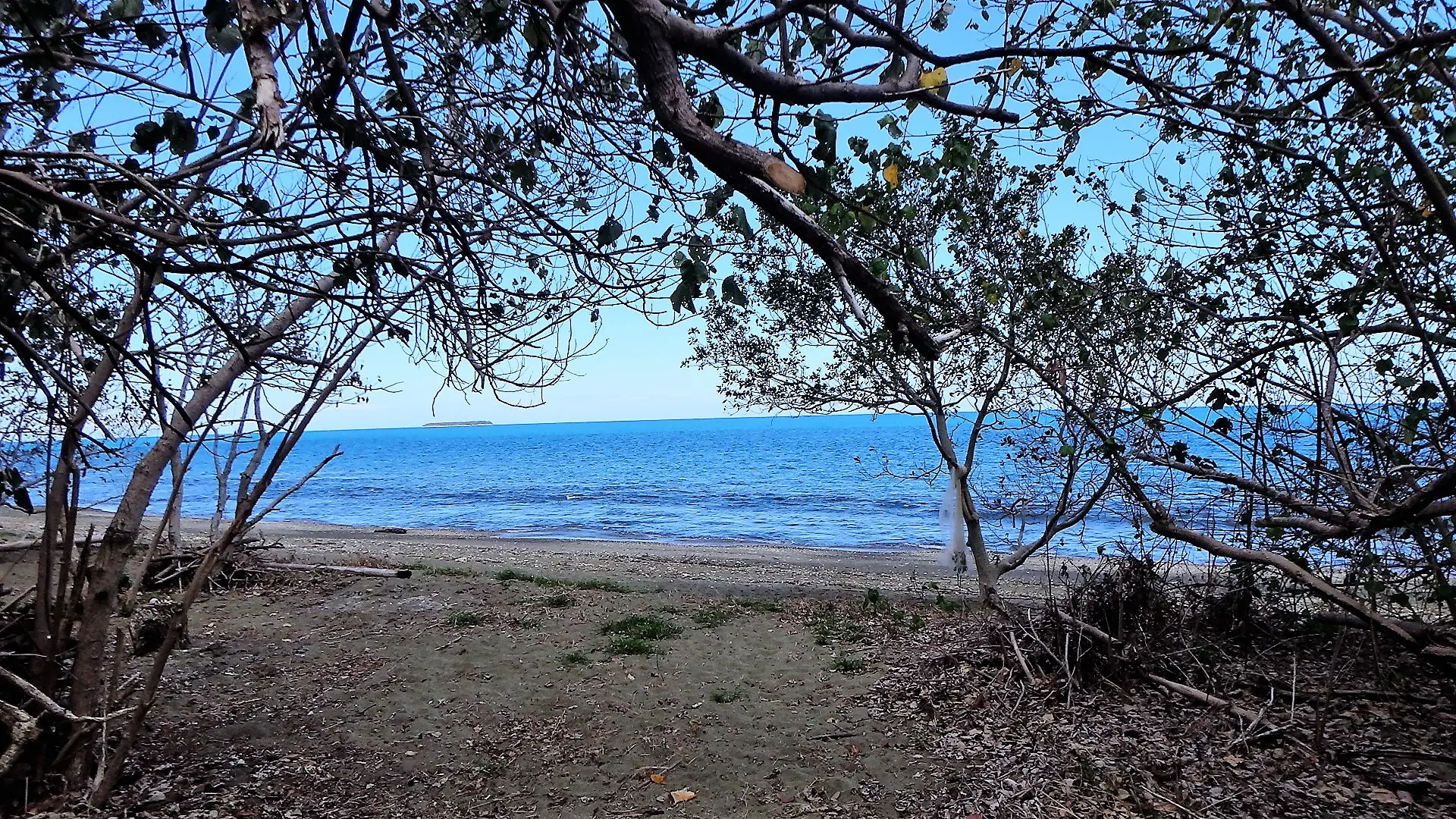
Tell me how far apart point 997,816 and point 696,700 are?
8.01 ft

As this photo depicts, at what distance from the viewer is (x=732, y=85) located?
11.5ft

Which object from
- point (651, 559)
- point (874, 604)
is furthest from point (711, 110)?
point (651, 559)

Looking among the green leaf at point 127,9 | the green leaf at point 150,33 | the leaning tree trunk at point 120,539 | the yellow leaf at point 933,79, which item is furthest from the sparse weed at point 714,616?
the green leaf at point 127,9

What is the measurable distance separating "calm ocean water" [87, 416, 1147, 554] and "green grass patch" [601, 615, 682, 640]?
2.84m

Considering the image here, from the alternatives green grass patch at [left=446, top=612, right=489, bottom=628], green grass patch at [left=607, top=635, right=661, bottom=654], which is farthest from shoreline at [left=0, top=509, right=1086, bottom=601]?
green grass patch at [left=607, top=635, right=661, bottom=654]

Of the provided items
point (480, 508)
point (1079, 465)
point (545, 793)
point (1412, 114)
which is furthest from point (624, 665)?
point (480, 508)

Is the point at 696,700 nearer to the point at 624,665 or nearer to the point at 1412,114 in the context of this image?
the point at 624,665

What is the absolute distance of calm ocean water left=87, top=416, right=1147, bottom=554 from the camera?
83.3 ft

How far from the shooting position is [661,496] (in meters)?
37.9

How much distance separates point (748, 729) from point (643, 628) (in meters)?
2.64

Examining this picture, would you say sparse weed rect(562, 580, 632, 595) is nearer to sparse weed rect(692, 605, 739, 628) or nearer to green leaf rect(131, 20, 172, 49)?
sparse weed rect(692, 605, 739, 628)

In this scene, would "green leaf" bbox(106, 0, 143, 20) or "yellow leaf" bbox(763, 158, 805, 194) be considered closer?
"yellow leaf" bbox(763, 158, 805, 194)

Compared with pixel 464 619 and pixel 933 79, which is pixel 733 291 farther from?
pixel 464 619

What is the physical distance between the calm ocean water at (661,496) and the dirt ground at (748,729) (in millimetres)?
1772
